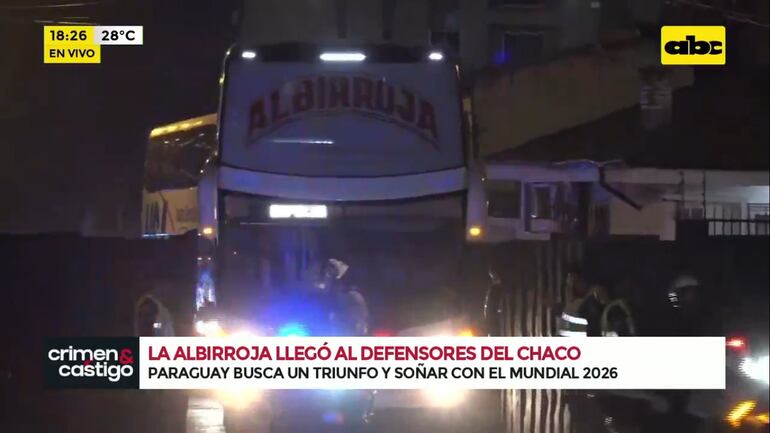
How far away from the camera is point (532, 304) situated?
4.77 metres

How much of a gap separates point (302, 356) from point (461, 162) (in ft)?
4.29

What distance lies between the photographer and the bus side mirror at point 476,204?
181 inches

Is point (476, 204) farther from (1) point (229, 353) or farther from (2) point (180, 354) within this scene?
(2) point (180, 354)

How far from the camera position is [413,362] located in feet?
14.9

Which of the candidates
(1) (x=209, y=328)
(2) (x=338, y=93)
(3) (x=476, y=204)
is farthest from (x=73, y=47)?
(3) (x=476, y=204)

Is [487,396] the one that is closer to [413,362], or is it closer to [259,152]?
[413,362]

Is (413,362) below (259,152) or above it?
below

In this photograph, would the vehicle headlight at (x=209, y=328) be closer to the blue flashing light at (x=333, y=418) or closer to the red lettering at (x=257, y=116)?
the blue flashing light at (x=333, y=418)

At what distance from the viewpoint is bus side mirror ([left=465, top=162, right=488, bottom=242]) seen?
4.60 metres

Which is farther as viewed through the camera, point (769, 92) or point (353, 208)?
point (769, 92)

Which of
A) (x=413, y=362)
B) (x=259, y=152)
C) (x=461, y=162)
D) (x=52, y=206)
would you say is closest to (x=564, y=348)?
(x=413, y=362)

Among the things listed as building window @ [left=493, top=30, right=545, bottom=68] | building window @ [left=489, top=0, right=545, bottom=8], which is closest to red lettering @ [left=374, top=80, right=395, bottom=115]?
building window @ [left=493, top=30, right=545, bottom=68]

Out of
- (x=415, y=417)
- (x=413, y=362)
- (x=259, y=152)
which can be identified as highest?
(x=259, y=152)

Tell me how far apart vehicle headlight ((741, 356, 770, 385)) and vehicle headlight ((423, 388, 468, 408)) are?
1525mm
